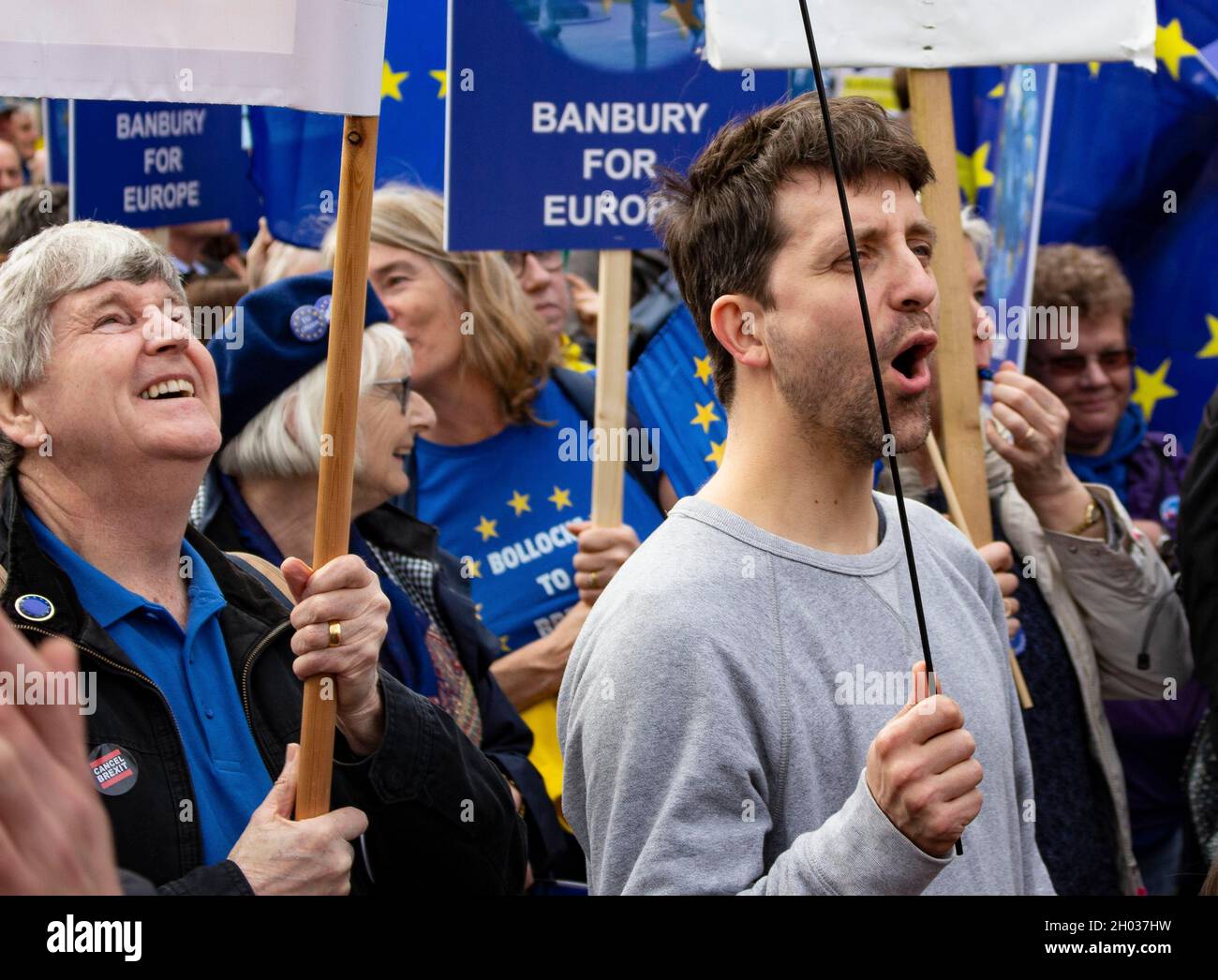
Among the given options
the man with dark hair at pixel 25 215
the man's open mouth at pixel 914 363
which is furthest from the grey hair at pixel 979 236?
the man with dark hair at pixel 25 215

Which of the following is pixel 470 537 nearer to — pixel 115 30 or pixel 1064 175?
pixel 115 30

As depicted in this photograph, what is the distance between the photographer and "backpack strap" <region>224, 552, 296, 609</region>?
2709 millimetres

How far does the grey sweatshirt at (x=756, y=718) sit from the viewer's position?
195cm

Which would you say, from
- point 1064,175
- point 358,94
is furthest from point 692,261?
point 1064,175

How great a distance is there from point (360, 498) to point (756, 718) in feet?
5.16

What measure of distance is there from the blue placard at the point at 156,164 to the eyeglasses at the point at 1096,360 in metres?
2.33

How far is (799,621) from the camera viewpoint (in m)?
2.13

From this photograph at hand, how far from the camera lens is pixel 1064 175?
4.64 meters

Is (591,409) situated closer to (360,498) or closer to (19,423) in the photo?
(360,498)

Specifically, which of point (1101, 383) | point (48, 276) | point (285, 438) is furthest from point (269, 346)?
point (1101, 383)

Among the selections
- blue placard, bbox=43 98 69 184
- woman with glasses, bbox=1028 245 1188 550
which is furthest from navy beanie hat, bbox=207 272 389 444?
blue placard, bbox=43 98 69 184

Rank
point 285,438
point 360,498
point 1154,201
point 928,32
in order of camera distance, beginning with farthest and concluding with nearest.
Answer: point 1154,201
point 360,498
point 285,438
point 928,32

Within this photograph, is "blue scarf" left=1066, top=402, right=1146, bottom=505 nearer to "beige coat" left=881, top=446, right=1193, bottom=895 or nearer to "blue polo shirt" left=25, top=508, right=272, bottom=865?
"beige coat" left=881, top=446, right=1193, bottom=895

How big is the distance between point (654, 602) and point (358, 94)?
84cm
